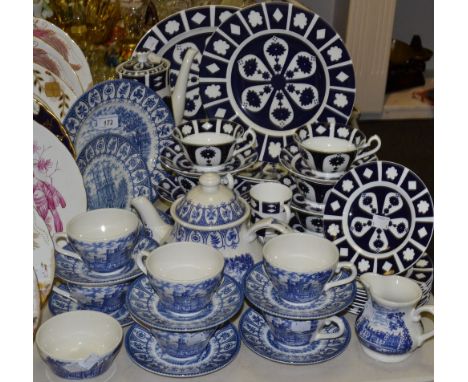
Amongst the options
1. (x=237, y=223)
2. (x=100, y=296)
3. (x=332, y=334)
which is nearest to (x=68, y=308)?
(x=100, y=296)

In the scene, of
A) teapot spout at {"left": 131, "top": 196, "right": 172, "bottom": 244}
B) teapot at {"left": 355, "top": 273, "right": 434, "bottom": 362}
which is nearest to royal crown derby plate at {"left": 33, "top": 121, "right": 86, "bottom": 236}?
teapot spout at {"left": 131, "top": 196, "right": 172, "bottom": 244}

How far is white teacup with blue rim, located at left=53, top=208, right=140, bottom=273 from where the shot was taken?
38.6 inches

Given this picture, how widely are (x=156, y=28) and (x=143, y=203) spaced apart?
2.00 feet

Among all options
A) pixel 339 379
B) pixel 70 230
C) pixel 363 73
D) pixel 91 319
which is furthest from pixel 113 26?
pixel 363 73

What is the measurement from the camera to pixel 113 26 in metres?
1.91

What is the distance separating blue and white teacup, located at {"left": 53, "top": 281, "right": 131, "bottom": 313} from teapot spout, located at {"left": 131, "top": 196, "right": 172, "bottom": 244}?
13 cm

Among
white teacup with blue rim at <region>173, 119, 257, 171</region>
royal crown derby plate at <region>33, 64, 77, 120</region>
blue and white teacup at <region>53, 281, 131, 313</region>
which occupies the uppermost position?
royal crown derby plate at <region>33, 64, 77, 120</region>

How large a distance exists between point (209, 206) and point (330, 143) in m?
0.36

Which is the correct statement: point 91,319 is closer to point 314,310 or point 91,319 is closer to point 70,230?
point 70,230

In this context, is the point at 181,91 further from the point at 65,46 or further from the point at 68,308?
the point at 68,308

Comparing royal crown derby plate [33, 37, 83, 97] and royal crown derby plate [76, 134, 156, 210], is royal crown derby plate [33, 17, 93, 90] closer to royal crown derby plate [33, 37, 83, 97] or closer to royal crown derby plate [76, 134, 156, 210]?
royal crown derby plate [33, 37, 83, 97]

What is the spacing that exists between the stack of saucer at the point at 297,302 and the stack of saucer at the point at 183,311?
39 millimetres

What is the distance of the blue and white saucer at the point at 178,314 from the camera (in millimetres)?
896

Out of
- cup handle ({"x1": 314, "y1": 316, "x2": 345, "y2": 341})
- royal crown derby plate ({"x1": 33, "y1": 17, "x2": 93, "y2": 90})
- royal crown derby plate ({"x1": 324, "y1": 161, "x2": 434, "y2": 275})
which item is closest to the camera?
cup handle ({"x1": 314, "y1": 316, "x2": 345, "y2": 341})
